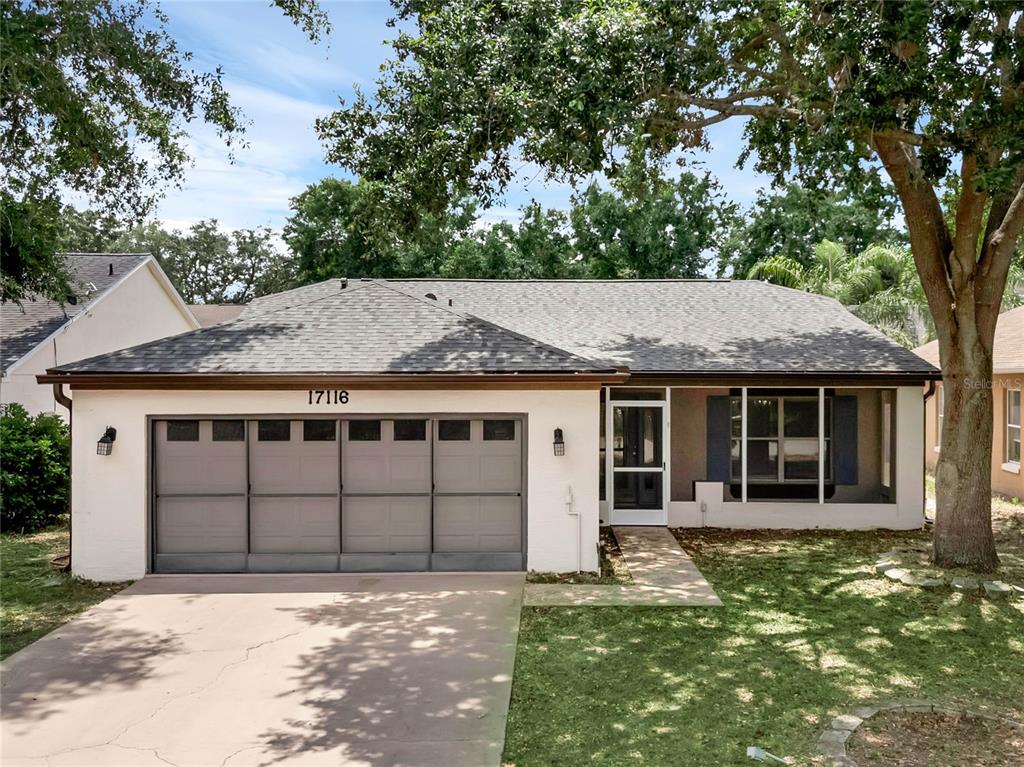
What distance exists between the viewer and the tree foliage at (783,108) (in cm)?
812

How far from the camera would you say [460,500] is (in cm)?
970

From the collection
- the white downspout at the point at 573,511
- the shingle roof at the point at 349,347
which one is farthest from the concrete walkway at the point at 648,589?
the shingle roof at the point at 349,347

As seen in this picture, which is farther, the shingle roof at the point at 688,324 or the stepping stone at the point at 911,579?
the shingle roof at the point at 688,324

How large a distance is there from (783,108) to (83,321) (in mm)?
→ 16932

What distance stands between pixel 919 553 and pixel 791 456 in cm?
341

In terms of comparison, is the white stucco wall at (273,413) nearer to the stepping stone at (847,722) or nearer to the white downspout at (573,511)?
the white downspout at (573,511)

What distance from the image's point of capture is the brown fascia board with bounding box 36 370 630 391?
9.34 metres

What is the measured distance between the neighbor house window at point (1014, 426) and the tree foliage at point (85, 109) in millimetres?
14892

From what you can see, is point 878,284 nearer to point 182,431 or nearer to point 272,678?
point 182,431

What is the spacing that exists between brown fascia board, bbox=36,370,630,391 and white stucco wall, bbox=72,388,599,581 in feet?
0.38

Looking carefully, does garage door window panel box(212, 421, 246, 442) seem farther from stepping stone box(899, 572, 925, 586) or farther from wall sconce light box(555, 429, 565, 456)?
stepping stone box(899, 572, 925, 586)

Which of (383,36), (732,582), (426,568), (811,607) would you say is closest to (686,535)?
(732,582)

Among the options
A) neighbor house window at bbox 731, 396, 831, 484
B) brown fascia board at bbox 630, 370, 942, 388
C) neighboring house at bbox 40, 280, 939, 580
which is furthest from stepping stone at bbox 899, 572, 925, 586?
neighbor house window at bbox 731, 396, 831, 484

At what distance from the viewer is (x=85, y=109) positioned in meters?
11.3
